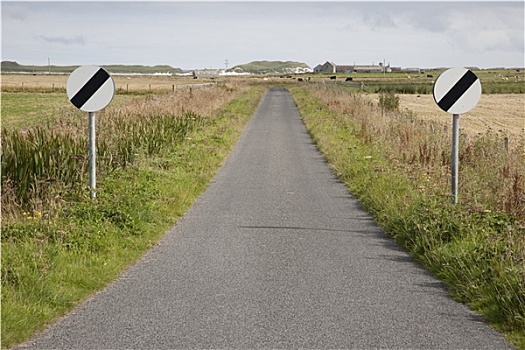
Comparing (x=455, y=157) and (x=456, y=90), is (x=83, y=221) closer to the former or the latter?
(x=455, y=157)

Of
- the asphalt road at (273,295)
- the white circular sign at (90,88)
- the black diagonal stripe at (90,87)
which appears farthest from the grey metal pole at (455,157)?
the black diagonal stripe at (90,87)

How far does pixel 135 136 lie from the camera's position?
16.8 meters

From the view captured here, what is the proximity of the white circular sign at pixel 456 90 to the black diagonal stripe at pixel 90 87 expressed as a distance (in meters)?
4.70

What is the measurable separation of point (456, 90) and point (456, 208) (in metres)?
1.66

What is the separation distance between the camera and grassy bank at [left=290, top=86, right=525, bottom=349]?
20.3 ft

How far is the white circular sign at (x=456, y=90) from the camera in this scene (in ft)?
30.0

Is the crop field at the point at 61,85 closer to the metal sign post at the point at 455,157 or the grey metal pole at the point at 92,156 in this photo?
the grey metal pole at the point at 92,156

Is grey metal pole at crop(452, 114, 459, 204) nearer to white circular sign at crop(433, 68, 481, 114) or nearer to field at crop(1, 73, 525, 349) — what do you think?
field at crop(1, 73, 525, 349)

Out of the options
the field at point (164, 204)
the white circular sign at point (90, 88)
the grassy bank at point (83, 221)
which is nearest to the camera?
the grassy bank at point (83, 221)

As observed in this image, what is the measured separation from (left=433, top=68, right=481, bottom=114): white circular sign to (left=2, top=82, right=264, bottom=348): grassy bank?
171 inches

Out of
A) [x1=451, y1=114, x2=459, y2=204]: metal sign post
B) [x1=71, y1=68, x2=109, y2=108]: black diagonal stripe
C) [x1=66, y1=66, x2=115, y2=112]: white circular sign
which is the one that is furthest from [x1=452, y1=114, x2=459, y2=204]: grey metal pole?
[x1=71, y1=68, x2=109, y2=108]: black diagonal stripe

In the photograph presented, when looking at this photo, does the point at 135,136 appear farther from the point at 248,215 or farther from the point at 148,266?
the point at 148,266

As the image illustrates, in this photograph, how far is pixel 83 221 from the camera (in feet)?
28.6

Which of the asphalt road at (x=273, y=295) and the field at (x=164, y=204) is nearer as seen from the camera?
the asphalt road at (x=273, y=295)
